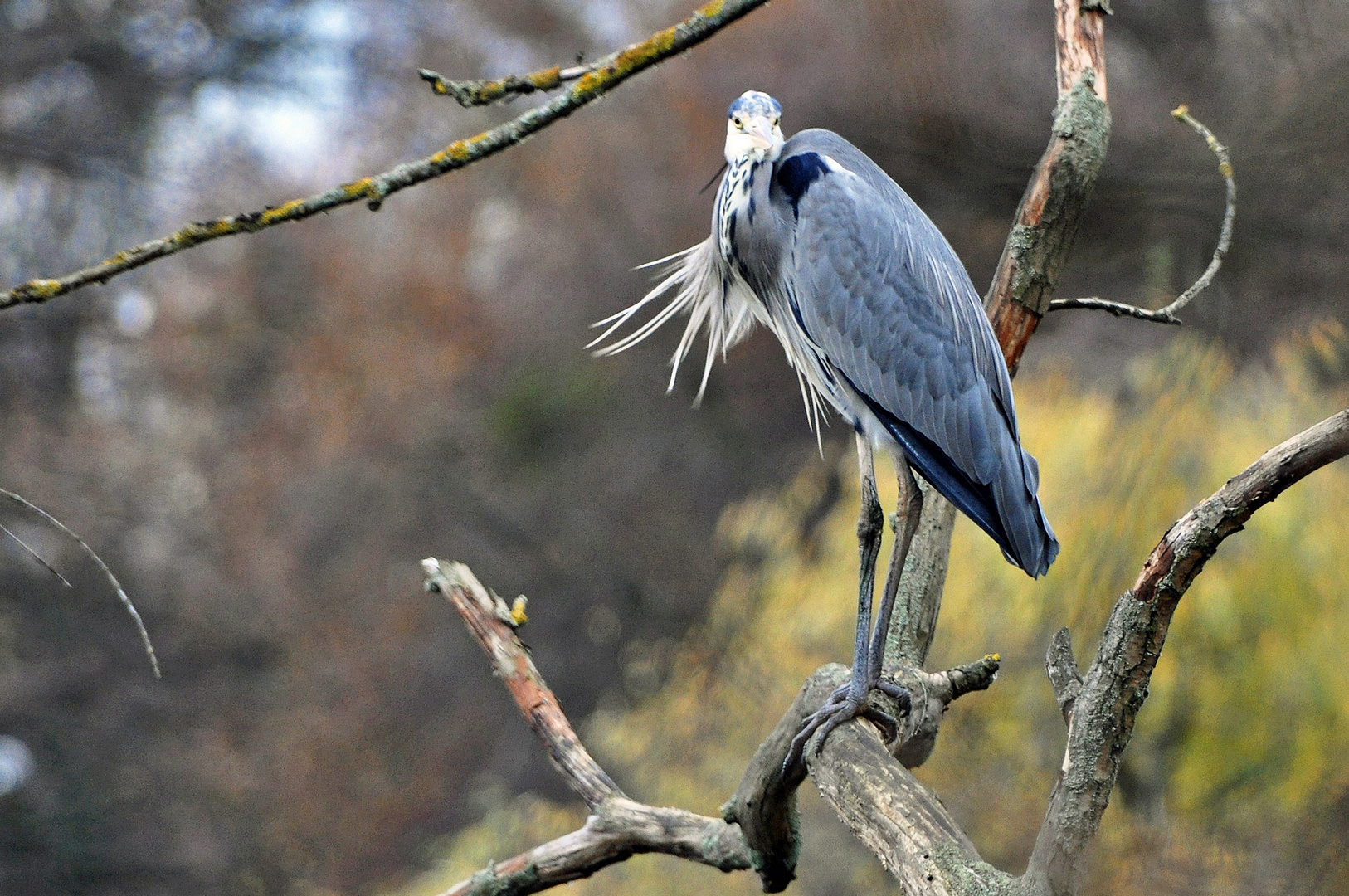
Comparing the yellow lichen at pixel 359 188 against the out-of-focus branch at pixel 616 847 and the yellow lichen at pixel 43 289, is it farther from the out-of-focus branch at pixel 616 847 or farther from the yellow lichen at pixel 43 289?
the out-of-focus branch at pixel 616 847

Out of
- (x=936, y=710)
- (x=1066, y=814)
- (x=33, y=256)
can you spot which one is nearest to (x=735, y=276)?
(x=936, y=710)

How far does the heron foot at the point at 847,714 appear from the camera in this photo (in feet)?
4.46

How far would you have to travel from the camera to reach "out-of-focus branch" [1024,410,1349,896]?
0.91m

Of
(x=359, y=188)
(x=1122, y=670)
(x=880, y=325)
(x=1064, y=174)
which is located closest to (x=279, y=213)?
(x=359, y=188)

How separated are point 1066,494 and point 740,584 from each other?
2223mm

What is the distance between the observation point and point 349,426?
5863mm

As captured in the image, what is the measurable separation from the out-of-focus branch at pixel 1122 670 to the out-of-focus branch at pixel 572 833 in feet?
1.91

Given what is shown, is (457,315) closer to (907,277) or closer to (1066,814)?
(907,277)

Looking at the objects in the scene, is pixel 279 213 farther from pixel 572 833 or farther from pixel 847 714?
pixel 572 833

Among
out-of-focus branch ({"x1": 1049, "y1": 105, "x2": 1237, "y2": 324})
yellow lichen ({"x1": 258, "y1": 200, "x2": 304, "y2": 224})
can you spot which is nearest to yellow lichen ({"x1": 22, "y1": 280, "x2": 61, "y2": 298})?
yellow lichen ({"x1": 258, "y1": 200, "x2": 304, "y2": 224})

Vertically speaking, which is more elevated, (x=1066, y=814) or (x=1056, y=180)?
(x=1056, y=180)

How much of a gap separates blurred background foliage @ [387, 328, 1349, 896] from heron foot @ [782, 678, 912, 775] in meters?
0.93

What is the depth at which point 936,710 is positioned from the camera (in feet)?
4.84

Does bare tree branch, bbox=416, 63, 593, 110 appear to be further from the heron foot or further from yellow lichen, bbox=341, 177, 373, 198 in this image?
the heron foot
